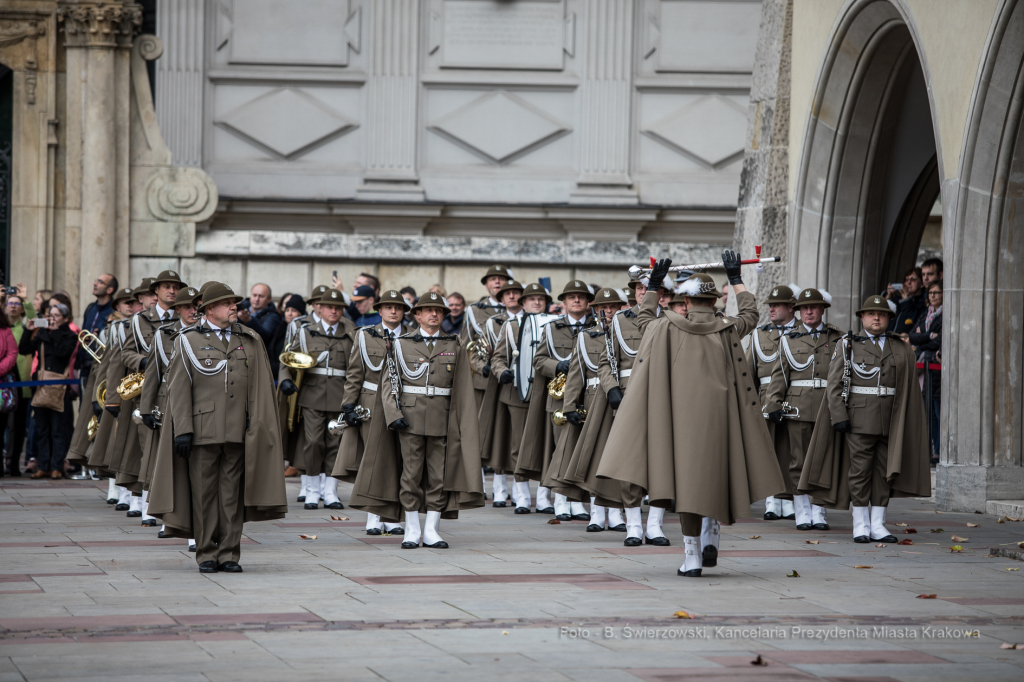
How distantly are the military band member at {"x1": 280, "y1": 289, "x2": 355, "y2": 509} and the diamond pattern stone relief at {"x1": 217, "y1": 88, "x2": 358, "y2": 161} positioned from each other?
6761 millimetres

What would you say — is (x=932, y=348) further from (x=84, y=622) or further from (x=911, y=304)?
(x=84, y=622)

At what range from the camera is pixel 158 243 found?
1816 cm

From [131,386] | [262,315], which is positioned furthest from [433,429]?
[262,315]

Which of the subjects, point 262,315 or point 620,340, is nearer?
point 620,340

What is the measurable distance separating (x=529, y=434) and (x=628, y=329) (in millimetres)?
1744

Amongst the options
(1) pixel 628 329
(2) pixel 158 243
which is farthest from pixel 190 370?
(2) pixel 158 243

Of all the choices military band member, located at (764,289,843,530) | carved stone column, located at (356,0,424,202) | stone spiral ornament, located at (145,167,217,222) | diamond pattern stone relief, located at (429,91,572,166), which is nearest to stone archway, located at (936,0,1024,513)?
military band member, located at (764,289,843,530)

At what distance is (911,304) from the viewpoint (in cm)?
1449

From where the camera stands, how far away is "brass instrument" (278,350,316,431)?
42.3 feet

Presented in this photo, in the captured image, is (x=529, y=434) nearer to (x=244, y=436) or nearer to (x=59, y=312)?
(x=244, y=436)

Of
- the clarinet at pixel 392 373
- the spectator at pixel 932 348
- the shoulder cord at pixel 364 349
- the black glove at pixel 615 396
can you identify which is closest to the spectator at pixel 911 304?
the spectator at pixel 932 348

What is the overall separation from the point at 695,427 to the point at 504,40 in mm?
11977

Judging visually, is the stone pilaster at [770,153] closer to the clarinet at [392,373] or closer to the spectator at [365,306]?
the spectator at [365,306]

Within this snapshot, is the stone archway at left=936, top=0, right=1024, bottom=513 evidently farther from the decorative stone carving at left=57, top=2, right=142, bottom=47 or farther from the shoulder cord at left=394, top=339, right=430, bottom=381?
the decorative stone carving at left=57, top=2, right=142, bottom=47
